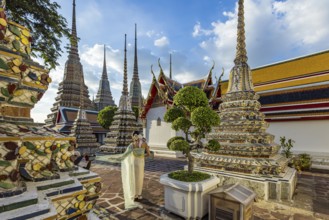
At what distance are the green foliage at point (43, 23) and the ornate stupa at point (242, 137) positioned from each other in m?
6.69

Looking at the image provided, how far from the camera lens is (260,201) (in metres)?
4.57

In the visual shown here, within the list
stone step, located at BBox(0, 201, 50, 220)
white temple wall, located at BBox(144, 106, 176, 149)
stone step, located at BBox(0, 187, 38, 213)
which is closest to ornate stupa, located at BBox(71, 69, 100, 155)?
white temple wall, located at BBox(144, 106, 176, 149)

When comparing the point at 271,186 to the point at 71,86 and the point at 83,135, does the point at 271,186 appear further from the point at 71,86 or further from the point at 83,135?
the point at 71,86

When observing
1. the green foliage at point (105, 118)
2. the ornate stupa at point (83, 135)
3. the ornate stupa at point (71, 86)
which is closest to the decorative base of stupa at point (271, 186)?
the ornate stupa at point (83, 135)

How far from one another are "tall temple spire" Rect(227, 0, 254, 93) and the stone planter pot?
15.3ft

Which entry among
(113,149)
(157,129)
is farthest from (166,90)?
(113,149)

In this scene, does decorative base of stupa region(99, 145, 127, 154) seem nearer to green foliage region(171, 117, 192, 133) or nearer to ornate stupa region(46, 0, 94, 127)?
green foliage region(171, 117, 192, 133)

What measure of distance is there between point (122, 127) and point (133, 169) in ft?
38.4

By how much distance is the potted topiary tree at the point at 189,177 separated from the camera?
349 centimetres

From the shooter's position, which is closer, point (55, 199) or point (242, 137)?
point (55, 199)

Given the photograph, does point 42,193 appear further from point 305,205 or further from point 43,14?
point 305,205

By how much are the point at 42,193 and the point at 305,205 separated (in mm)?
5825

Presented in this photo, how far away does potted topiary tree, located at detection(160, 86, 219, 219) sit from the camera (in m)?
3.49

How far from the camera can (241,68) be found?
23.0 feet
